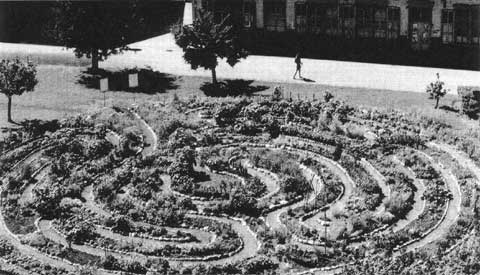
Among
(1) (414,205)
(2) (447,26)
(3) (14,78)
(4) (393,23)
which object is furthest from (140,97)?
(2) (447,26)

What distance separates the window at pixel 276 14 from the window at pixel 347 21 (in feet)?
21.2

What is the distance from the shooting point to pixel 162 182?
161 feet

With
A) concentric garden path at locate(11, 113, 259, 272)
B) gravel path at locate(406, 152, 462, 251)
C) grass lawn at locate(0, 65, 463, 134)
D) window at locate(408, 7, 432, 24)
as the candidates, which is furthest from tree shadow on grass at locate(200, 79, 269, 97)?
window at locate(408, 7, 432, 24)

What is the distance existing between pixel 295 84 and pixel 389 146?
17.6 m

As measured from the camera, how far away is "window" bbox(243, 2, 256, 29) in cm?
8844

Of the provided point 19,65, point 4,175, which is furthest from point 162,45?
point 4,175

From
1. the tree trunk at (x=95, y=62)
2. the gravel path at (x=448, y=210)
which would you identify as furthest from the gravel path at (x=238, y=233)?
the tree trunk at (x=95, y=62)

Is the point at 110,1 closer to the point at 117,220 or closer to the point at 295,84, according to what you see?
the point at 295,84

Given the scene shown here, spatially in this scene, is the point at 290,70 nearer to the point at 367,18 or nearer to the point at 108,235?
the point at 367,18

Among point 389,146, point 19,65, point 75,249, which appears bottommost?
point 75,249

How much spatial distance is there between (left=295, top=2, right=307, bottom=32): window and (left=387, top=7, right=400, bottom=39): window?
9170 mm

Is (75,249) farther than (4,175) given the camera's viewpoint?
No

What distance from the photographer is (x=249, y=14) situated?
291ft

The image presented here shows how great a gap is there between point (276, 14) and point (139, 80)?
75.2 feet
